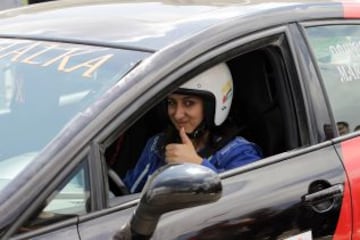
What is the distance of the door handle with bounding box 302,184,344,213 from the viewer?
2.69m

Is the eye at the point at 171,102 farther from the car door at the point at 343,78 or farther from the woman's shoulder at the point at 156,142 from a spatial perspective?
the car door at the point at 343,78

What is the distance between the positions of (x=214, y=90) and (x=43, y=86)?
672 millimetres

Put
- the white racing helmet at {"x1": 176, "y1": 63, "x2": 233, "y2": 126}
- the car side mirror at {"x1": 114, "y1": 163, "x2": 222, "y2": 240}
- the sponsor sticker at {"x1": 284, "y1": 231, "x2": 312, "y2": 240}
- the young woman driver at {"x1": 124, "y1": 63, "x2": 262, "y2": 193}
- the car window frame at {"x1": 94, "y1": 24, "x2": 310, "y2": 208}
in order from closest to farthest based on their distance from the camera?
the car side mirror at {"x1": 114, "y1": 163, "x2": 222, "y2": 240}
the car window frame at {"x1": 94, "y1": 24, "x2": 310, "y2": 208}
the sponsor sticker at {"x1": 284, "y1": 231, "x2": 312, "y2": 240}
the white racing helmet at {"x1": 176, "y1": 63, "x2": 233, "y2": 126}
the young woman driver at {"x1": 124, "y1": 63, "x2": 262, "y2": 193}

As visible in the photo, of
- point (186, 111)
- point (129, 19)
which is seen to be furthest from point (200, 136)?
point (129, 19)

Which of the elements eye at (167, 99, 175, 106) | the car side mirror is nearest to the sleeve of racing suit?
eye at (167, 99, 175, 106)

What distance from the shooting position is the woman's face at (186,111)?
9.77ft

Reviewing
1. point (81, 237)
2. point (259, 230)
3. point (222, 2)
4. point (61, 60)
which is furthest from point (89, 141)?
point (222, 2)

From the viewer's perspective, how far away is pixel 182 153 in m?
2.89

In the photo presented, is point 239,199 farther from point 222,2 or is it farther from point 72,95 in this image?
point 222,2

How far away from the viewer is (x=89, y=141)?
2.22 m

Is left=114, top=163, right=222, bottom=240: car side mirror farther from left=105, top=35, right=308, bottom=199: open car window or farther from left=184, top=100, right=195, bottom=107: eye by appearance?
left=184, top=100, right=195, bottom=107: eye

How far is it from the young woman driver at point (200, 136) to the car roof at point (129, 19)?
0.20 metres

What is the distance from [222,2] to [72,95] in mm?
938

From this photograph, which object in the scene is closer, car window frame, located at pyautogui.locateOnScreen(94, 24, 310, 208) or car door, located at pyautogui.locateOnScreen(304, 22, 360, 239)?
car window frame, located at pyautogui.locateOnScreen(94, 24, 310, 208)
